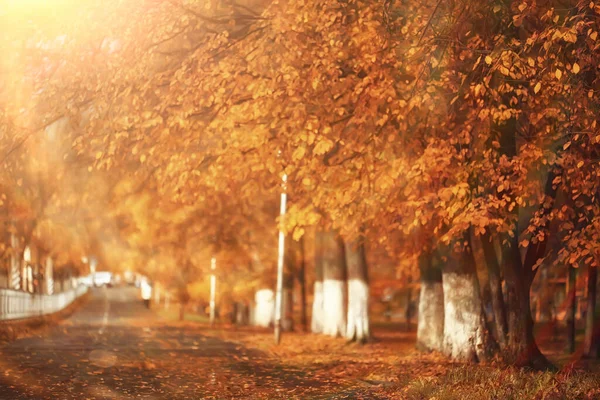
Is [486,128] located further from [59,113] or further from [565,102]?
[59,113]

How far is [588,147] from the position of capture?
14.3m

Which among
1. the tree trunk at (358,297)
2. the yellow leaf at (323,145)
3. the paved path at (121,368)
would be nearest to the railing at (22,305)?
the paved path at (121,368)

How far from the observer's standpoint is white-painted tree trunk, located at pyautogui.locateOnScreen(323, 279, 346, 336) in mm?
32812

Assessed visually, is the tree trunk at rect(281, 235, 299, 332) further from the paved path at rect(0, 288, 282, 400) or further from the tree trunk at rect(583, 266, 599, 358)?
the tree trunk at rect(583, 266, 599, 358)

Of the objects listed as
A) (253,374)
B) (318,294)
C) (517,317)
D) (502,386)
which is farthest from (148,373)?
(318,294)

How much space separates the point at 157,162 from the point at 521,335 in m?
8.12

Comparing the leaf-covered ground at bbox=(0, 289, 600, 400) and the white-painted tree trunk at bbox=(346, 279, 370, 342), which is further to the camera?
the white-painted tree trunk at bbox=(346, 279, 370, 342)

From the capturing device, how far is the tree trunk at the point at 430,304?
23688 mm

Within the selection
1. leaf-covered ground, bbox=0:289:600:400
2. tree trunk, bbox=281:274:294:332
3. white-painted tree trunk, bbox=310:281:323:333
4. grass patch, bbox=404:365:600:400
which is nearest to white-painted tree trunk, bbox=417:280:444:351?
leaf-covered ground, bbox=0:289:600:400

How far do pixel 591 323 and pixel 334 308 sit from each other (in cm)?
1218

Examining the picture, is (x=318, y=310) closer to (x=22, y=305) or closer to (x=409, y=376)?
(x=22, y=305)

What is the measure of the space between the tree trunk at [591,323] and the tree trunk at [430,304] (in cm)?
336

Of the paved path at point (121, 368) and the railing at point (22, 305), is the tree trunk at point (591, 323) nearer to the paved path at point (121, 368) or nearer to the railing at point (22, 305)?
the paved path at point (121, 368)

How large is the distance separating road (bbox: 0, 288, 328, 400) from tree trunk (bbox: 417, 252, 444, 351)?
3996mm
